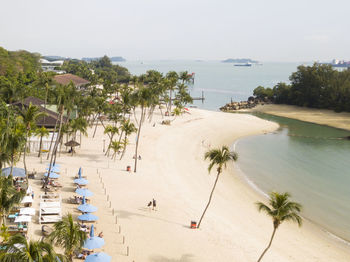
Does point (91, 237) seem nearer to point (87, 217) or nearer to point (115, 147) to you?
point (87, 217)

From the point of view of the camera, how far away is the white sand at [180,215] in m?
22.8

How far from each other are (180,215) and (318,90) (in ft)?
319

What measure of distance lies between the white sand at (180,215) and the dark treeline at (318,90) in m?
73.5

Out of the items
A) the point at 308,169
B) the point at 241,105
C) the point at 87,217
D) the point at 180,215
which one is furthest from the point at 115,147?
the point at 241,105

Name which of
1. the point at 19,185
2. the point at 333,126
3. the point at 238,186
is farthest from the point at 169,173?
the point at 333,126

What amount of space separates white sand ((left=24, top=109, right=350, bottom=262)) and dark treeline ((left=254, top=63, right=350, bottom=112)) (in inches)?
2895

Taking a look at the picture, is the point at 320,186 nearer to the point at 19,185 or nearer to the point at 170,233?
the point at 170,233

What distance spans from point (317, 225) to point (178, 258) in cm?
1714

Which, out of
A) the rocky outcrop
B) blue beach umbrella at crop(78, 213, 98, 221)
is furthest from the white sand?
the rocky outcrop

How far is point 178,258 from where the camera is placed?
21375mm

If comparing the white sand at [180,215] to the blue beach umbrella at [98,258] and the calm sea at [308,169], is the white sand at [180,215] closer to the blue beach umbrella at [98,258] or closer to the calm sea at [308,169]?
the blue beach umbrella at [98,258]

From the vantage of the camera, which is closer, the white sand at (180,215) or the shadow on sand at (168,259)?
the shadow on sand at (168,259)

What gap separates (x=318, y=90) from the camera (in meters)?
109

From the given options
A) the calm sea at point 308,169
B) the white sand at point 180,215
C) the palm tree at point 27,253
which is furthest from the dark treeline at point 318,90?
the palm tree at point 27,253
